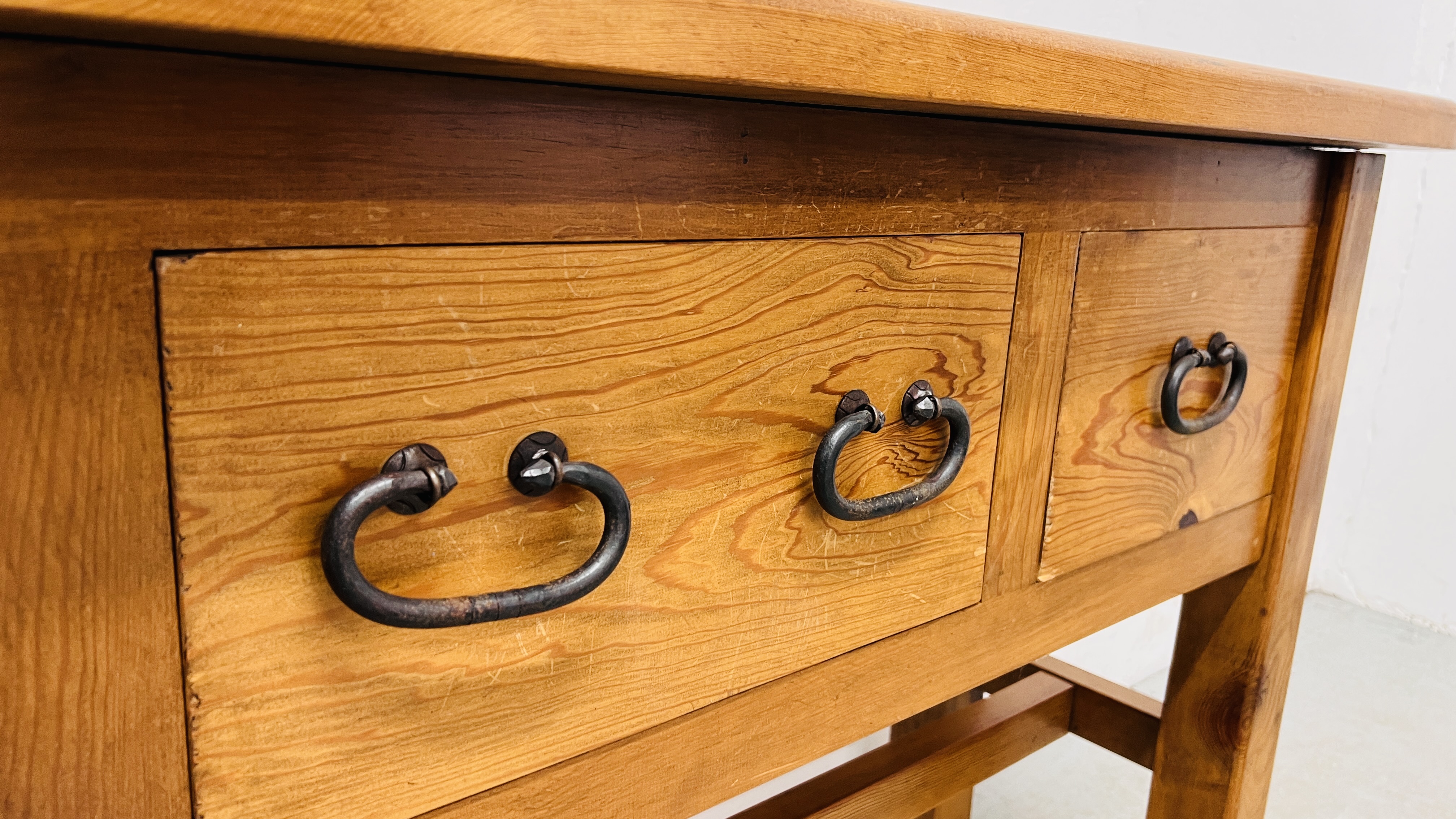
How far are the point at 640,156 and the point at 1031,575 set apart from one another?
36 cm

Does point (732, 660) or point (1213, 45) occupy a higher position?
point (1213, 45)

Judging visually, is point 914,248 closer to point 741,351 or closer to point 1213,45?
point 741,351

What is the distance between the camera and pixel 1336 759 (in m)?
1.41

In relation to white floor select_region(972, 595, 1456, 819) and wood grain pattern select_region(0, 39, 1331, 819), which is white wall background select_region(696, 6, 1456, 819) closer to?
white floor select_region(972, 595, 1456, 819)

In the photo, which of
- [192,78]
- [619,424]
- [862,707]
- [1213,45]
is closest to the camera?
[192,78]

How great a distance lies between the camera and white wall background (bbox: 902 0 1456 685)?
1.67 meters

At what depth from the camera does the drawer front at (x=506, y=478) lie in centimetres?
30

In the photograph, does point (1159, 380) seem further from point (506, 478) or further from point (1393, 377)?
point (1393, 377)

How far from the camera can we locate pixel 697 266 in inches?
15.0

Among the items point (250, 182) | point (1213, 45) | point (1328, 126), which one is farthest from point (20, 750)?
point (1213, 45)

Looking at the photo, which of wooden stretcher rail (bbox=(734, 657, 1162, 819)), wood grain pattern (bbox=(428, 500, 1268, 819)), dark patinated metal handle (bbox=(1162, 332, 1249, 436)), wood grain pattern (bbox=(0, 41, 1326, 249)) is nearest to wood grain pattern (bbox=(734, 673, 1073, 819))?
wooden stretcher rail (bbox=(734, 657, 1162, 819))

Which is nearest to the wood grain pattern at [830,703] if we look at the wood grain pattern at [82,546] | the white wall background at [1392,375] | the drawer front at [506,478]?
the drawer front at [506,478]

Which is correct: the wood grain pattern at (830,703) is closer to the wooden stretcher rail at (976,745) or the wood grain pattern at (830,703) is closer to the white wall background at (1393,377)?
the wooden stretcher rail at (976,745)

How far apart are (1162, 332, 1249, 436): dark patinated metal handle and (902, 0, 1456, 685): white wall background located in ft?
3.40
